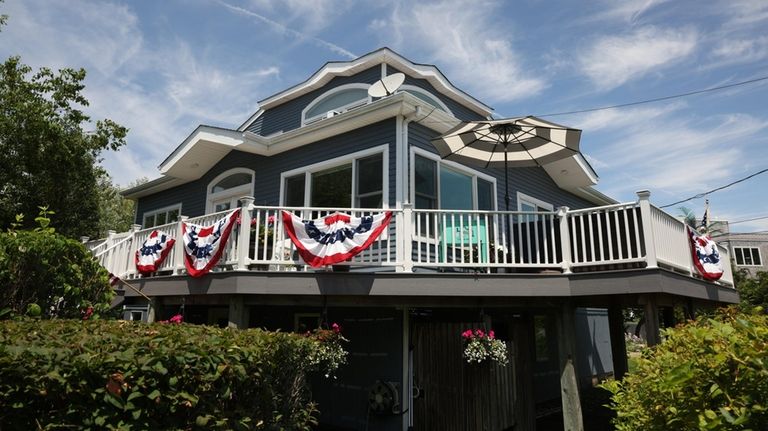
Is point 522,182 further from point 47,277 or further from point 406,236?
point 47,277

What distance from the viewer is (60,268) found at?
223 inches

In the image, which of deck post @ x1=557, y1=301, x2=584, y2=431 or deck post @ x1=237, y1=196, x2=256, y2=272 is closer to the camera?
deck post @ x1=557, y1=301, x2=584, y2=431

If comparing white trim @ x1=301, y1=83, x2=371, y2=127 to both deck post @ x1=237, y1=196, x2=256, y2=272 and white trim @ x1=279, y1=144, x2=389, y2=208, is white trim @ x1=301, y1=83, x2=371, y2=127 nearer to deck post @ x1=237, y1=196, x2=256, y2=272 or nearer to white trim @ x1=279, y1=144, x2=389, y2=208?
white trim @ x1=279, y1=144, x2=389, y2=208

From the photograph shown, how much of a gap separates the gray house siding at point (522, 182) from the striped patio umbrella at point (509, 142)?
0.76m

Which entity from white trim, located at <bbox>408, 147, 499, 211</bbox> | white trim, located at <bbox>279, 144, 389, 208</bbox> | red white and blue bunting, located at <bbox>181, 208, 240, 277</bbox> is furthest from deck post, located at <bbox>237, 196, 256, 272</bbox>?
white trim, located at <bbox>408, 147, 499, 211</bbox>

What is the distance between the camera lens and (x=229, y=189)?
1278cm

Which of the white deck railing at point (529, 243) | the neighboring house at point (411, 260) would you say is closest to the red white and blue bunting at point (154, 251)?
the neighboring house at point (411, 260)

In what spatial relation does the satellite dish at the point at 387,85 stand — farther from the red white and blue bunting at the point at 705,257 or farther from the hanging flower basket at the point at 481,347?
the red white and blue bunting at the point at 705,257

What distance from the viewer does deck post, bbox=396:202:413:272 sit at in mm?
7057

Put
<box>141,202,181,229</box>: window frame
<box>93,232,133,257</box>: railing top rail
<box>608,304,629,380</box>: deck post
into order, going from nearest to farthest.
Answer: <box>608,304,629,380</box>: deck post, <box>93,232,133,257</box>: railing top rail, <box>141,202,181,229</box>: window frame

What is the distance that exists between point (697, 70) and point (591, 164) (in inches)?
133

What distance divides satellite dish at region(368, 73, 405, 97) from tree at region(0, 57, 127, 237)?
37.0 ft

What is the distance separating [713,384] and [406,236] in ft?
15.7

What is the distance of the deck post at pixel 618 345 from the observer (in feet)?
30.2
